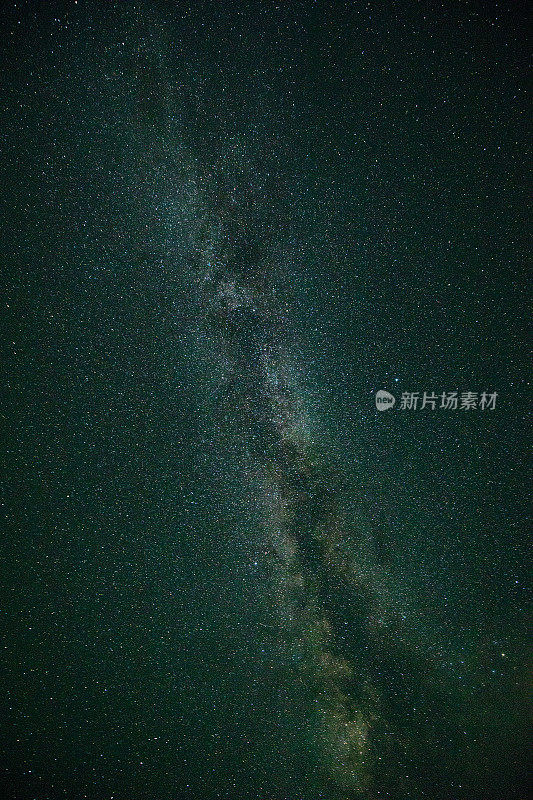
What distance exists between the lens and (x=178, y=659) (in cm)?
90

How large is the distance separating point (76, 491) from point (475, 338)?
51.3 inches

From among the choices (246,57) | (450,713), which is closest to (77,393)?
(246,57)

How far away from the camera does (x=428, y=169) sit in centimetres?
81

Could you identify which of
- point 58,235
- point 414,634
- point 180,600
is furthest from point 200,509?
point 58,235

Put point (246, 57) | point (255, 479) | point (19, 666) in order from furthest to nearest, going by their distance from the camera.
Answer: point (19, 666) → point (255, 479) → point (246, 57)

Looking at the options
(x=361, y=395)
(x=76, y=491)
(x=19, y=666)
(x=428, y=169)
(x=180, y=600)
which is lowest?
(x=19, y=666)

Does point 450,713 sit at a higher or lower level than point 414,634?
lower

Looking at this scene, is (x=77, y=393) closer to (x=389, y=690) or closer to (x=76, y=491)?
(x=76, y=491)

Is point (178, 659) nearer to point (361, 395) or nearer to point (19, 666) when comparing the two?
point (19, 666)

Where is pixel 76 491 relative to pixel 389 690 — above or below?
above

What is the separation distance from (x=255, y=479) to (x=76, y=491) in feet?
1.82

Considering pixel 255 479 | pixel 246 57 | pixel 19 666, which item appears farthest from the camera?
pixel 19 666

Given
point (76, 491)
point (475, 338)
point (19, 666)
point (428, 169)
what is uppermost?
point (428, 169)

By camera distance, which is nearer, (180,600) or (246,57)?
(246,57)
